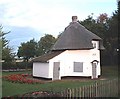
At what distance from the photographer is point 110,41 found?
4838cm

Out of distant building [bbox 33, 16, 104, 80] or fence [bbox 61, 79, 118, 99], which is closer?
fence [bbox 61, 79, 118, 99]

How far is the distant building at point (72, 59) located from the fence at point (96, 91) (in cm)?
1754

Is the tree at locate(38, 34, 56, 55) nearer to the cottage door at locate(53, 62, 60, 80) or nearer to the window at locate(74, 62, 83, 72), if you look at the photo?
the window at locate(74, 62, 83, 72)

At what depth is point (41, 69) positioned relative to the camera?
32531 mm

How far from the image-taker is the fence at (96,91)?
952 centimetres

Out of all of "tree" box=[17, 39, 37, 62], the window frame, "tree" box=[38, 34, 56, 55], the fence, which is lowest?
the fence

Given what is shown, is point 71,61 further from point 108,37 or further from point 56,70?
point 108,37

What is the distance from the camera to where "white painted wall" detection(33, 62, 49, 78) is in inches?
1238

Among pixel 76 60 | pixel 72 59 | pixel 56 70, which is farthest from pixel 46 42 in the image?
pixel 56 70

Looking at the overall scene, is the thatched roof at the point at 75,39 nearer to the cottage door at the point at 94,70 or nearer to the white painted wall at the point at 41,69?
the cottage door at the point at 94,70

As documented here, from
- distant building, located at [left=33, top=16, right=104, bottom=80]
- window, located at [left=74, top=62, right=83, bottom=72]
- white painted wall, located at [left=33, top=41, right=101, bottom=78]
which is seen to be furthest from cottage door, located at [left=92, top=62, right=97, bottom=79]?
window, located at [left=74, top=62, right=83, bottom=72]

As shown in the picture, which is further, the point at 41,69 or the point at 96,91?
the point at 41,69

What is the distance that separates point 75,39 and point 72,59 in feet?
10.2

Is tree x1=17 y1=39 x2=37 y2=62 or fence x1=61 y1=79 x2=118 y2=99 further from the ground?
tree x1=17 y1=39 x2=37 y2=62
